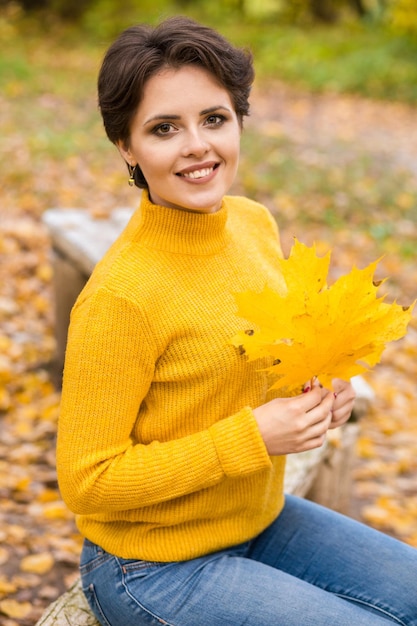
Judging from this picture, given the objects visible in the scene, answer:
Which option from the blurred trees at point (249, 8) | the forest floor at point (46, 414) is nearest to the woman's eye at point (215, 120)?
→ the forest floor at point (46, 414)

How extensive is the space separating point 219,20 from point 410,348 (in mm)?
13197

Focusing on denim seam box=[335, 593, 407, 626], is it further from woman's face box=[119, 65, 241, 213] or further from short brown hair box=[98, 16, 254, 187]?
short brown hair box=[98, 16, 254, 187]

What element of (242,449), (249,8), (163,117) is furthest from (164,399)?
(249,8)

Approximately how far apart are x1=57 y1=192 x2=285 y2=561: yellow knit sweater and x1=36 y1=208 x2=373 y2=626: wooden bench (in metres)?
0.22

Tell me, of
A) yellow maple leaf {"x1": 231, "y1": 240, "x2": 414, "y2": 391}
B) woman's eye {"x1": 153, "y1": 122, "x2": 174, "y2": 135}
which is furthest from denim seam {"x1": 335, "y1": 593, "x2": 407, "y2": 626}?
woman's eye {"x1": 153, "y1": 122, "x2": 174, "y2": 135}

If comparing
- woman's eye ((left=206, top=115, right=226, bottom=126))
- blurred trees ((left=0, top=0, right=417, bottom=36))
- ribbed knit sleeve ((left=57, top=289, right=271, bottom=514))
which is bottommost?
ribbed knit sleeve ((left=57, top=289, right=271, bottom=514))

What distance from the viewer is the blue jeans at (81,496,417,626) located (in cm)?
147

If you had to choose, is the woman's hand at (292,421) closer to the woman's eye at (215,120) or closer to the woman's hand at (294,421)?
the woman's hand at (294,421)

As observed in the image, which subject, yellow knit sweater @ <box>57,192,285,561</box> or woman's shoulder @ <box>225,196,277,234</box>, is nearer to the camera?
yellow knit sweater @ <box>57,192,285,561</box>

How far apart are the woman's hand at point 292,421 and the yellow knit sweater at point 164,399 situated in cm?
3

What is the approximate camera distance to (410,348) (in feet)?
15.6

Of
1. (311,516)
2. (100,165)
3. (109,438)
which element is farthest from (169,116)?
(100,165)

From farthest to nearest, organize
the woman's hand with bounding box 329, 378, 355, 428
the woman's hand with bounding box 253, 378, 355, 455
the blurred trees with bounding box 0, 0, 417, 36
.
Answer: the blurred trees with bounding box 0, 0, 417, 36 → the woman's hand with bounding box 329, 378, 355, 428 → the woman's hand with bounding box 253, 378, 355, 455

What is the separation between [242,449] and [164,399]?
0.20 meters
